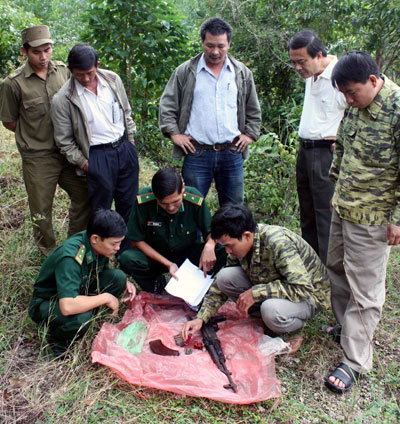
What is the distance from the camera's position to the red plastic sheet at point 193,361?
7.39 feet

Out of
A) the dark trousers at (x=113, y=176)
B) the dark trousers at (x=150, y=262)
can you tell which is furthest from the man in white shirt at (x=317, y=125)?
the dark trousers at (x=113, y=176)

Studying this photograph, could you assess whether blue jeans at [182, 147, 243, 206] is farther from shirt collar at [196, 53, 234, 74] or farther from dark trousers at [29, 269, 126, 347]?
dark trousers at [29, 269, 126, 347]

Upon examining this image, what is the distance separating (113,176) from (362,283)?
78.5 inches

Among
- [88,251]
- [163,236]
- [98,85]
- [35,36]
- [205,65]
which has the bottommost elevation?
[163,236]

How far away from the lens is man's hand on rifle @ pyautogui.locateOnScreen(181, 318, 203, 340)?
2650mm

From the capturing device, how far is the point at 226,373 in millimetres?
2387

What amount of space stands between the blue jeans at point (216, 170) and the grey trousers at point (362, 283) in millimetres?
1103

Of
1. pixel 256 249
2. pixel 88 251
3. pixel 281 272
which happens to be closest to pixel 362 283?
pixel 281 272

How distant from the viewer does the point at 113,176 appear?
334 centimetres

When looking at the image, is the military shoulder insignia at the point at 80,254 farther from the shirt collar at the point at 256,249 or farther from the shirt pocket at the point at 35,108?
the shirt pocket at the point at 35,108

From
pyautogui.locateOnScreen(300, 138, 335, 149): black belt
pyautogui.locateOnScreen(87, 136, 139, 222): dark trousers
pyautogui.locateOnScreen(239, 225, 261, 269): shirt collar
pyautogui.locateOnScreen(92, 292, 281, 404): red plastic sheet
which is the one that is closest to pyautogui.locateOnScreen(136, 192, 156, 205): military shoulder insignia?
pyautogui.locateOnScreen(87, 136, 139, 222): dark trousers

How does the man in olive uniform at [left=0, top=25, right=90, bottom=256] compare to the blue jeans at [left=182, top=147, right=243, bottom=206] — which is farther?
the blue jeans at [left=182, top=147, right=243, bottom=206]

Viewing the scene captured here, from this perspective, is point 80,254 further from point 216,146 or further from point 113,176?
point 216,146

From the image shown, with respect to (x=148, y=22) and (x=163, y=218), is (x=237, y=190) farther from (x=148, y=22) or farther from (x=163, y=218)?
(x=148, y=22)
